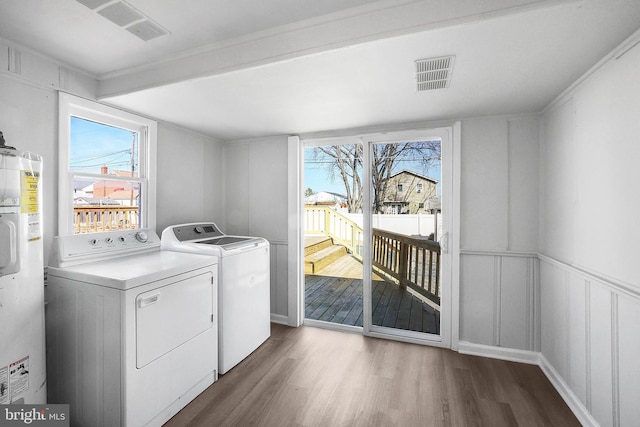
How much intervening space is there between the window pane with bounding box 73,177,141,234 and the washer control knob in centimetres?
20

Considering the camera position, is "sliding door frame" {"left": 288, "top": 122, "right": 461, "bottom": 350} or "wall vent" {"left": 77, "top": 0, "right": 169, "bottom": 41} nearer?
"wall vent" {"left": 77, "top": 0, "right": 169, "bottom": 41}

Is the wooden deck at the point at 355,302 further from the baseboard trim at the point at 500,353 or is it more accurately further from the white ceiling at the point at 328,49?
the white ceiling at the point at 328,49

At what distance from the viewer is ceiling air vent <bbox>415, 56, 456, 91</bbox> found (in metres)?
1.58

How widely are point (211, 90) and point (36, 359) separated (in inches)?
75.4

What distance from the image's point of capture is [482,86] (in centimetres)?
192

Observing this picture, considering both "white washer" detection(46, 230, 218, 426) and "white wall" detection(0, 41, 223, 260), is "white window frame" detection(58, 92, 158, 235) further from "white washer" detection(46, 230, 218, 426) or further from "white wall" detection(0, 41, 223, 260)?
"white washer" detection(46, 230, 218, 426)

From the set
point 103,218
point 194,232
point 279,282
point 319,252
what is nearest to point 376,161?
point 319,252

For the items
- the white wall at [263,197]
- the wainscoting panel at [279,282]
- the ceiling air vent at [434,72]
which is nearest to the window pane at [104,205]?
the white wall at [263,197]

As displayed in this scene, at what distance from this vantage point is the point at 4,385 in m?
1.40

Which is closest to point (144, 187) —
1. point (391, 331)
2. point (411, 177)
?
point (411, 177)

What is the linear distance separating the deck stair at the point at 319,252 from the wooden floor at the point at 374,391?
1.15 metres

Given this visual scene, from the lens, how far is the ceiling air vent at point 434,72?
1585 millimetres

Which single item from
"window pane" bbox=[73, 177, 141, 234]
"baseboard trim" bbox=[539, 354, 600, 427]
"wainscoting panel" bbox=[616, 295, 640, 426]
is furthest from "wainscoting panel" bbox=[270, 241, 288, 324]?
"wainscoting panel" bbox=[616, 295, 640, 426]

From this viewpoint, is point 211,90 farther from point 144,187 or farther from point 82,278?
point 82,278
